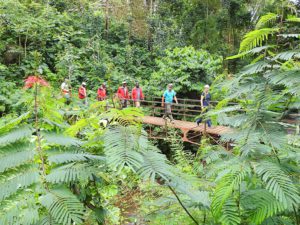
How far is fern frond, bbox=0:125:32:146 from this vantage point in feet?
3.90

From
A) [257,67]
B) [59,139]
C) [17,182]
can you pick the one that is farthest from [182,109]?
[17,182]

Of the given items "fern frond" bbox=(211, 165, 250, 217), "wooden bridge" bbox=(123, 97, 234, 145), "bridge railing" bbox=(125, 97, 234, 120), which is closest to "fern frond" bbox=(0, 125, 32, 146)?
"fern frond" bbox=(211, 165, 250, 217)

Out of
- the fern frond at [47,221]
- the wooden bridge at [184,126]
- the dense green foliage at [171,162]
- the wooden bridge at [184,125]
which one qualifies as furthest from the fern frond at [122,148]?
the wooden bridge at [184,125]

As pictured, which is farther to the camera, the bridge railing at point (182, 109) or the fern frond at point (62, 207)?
the bridge railing at point (182, 109)

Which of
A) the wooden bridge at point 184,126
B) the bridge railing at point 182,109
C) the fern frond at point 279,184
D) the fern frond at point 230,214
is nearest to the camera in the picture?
the fern frond at point 279,184

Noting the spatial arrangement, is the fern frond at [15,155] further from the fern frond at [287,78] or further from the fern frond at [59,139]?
the fern frond at [287,78]

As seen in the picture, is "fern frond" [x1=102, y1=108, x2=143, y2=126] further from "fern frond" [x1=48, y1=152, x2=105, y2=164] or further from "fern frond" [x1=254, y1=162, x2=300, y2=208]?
"fern frond" [x1=254, y1=162, x2=300, y2=208]

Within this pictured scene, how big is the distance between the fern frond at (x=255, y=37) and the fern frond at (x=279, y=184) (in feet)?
1.77

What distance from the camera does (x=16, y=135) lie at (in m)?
1.22

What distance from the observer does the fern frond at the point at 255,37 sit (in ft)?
4.12

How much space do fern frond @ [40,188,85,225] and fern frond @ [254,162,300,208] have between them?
62cm

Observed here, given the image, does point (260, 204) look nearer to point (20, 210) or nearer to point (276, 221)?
point (276, 221)

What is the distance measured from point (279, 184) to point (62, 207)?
709 mm

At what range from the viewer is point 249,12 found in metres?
18.3
